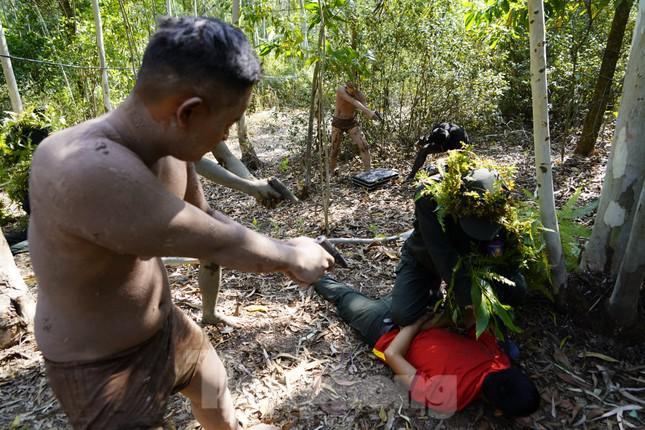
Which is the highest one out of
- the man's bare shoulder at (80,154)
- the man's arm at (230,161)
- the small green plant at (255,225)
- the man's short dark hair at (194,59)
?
the man's short dark hair at (194,59)

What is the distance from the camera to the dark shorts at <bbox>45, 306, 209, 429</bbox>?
4.65 feet

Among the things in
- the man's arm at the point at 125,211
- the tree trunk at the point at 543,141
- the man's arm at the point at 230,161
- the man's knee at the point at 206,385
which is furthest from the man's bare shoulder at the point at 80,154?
the tree trunk at the point at 543,141

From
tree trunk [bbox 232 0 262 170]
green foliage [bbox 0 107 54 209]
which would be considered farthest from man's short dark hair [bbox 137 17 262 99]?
tree trunk [bbox 232 0 262 170]

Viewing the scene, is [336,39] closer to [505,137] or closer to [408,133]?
[408,133]

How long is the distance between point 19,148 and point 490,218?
6689mm

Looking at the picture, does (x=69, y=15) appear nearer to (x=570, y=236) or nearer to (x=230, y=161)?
(x=230, y=161)

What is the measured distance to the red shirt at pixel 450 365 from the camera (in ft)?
8.27

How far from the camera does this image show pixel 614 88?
6.84 metres

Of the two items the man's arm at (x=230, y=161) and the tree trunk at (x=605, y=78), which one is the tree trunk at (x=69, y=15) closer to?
the man's arm at (x=230, y=161)

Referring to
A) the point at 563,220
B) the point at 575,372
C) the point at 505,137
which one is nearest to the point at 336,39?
the point at 505,137

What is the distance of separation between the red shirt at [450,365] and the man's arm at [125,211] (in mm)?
1912

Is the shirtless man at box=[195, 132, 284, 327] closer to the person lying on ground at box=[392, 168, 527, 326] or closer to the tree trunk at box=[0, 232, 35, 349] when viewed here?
the person lying on ground at box=[392, 168, 527, 326]

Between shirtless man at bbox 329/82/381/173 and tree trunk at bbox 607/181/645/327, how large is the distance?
5.04 metres

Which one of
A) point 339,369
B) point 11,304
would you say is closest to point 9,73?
point 11,304
